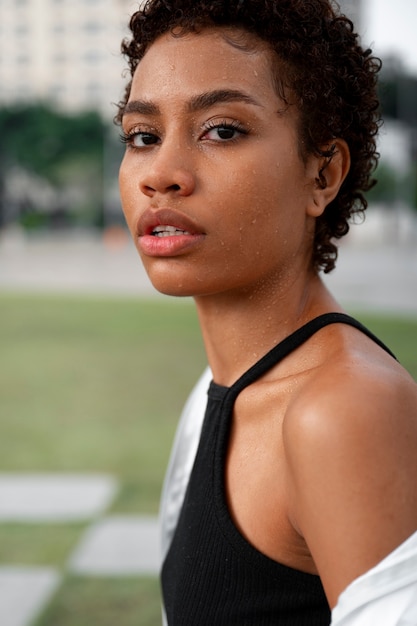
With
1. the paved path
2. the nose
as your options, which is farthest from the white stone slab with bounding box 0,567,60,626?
the nose

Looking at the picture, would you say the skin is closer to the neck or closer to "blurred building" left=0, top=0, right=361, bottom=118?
the neck

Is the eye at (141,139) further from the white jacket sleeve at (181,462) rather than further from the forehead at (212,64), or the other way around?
the white jacket sleeve at (181,462)

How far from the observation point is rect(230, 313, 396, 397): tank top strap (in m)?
1.33

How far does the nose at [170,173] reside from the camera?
1.24 metres

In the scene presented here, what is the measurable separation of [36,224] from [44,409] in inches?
1414

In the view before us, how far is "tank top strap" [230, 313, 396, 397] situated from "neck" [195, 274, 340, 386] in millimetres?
50

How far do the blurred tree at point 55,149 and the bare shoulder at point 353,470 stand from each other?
49.8m

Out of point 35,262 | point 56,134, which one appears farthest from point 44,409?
point 56,134

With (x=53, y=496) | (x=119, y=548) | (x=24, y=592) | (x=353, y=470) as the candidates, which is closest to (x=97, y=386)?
(x=53, y=496)

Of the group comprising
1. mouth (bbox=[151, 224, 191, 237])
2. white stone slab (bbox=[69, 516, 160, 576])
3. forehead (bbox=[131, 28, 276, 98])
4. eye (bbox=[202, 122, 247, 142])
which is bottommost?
white stone slab (bbox=[69, 516, 160, 576])

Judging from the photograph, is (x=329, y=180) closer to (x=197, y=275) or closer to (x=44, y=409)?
(x=197, y=275)

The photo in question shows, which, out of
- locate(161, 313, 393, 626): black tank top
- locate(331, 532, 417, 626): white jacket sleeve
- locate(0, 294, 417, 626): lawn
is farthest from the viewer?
locate(0, 294, 417, 626): lawn

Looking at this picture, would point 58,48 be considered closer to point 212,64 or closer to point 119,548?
point 119,548

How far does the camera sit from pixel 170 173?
124 cm
